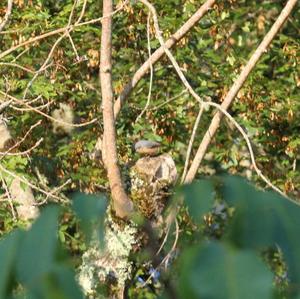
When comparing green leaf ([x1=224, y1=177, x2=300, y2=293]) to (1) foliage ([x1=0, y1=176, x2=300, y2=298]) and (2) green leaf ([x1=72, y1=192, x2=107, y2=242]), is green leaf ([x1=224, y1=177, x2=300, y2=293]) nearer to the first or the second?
(1) foliage ([x1=0, y1=176, x2=300, y2=298])

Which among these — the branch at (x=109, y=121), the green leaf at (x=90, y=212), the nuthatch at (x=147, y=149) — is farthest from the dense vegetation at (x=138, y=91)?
the green leaf at (x=90, y=212)

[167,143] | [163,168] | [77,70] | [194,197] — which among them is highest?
[194,197]

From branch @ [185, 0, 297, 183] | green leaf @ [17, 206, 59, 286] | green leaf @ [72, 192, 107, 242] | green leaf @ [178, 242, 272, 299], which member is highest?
green leaf @ [178, 242, 272, 299]

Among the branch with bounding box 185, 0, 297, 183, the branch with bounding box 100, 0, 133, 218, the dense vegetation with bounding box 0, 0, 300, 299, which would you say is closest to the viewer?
the branch with bounding box 100, 0, 133, 218

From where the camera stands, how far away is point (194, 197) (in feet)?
3.88

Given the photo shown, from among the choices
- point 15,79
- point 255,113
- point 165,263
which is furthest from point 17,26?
point 165,263

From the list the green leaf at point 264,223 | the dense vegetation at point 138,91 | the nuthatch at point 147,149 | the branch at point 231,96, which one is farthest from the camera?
the dense vegetation at point 138,91

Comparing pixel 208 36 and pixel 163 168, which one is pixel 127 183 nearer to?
pixel 163 168

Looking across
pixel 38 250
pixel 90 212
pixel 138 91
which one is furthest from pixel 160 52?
pixel 38 250

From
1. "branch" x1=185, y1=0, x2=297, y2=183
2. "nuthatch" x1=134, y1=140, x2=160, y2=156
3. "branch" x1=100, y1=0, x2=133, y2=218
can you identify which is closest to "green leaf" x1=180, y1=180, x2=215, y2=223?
"branch" x1=100, y1=0, x2=133, y2=218

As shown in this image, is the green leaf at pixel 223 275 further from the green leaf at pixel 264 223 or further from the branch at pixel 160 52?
the branch at pixel 160 52

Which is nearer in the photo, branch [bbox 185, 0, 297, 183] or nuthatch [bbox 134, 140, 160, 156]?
branch [bbox 185, 0, 297, 183]

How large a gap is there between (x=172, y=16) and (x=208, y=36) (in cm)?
78

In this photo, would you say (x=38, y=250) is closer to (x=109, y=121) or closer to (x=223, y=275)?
(x=223, y=275)
